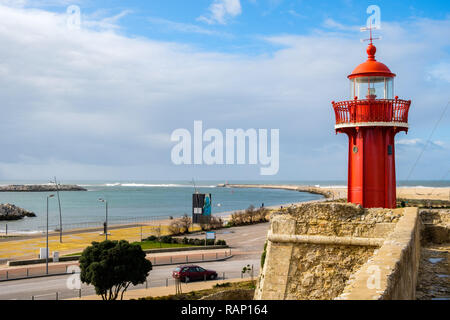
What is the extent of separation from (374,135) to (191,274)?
58.9 feet

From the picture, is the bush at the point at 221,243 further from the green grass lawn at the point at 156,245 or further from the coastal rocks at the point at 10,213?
the coastal rocks at the point at 10,213

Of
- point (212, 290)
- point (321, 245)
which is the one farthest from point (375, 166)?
point (212, 290)

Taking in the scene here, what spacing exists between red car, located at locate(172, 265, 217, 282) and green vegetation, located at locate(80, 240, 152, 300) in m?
5.75

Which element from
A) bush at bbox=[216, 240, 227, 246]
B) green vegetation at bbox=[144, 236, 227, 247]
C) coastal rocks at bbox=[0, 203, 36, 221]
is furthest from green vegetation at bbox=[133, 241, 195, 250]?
coastal rocks at bbox=[0, 203, 36, 221]

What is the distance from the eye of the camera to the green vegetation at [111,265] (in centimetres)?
2158

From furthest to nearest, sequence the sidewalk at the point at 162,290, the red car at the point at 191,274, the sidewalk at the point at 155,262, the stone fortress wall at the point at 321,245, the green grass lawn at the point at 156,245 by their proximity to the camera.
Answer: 1. the green grass lawn at the point at 156,245
2. the sidewalk at the point at 155,262
3. the red car at the point at 191,274
4. the sidewalk at the point at 162,290
5. the stone fortress wall at the point at 321,245

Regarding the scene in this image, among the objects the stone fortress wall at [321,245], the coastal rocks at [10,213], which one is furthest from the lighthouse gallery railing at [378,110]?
the coastal rocks at [10,213]

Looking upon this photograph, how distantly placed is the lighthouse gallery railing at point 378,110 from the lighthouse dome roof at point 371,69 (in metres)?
1.06

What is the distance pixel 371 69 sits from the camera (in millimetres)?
15070

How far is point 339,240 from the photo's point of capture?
11.7 meters

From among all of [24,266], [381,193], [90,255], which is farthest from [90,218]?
[381,193]
